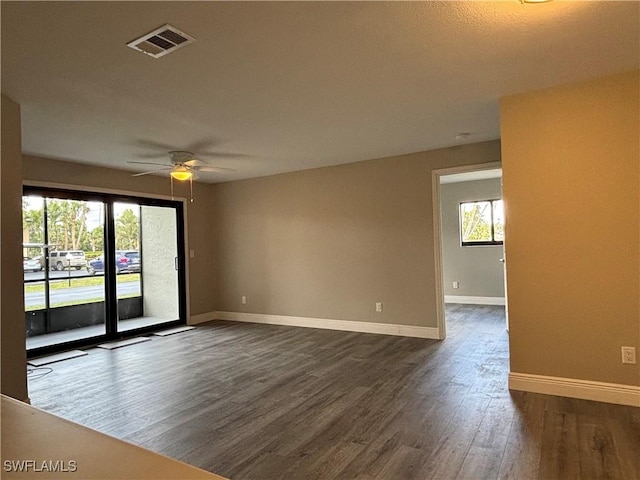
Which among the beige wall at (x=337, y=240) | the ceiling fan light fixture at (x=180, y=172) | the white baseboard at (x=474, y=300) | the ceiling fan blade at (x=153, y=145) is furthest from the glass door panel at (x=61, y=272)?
the white baseboard at (x=474, y=300)

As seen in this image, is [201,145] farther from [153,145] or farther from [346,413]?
[346,413]

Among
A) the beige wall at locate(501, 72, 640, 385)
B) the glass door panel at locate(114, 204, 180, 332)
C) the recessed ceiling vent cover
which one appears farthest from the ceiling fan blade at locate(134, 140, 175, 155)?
the beige wall at locate(501, 72, 640, 385)

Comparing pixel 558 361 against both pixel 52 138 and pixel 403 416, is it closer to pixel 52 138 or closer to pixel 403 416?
pixel 403 416

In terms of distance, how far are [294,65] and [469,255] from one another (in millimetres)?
6450

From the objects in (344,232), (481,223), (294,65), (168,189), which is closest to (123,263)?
(168,189)

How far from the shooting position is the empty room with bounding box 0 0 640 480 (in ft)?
6.86

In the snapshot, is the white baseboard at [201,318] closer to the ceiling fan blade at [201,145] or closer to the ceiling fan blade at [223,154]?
the ceiling fan blade at [223,154]

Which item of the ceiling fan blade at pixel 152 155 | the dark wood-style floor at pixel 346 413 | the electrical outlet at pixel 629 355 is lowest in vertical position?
the dark wood-style floor at pixel 346 413

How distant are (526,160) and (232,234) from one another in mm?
4956

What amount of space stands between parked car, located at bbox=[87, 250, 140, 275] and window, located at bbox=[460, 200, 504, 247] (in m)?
6.11

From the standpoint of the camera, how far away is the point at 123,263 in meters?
5.89

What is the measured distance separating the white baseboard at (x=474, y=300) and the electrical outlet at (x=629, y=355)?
4853mm

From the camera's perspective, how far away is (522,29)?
220 centimetres

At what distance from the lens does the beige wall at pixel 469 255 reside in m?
7.69
